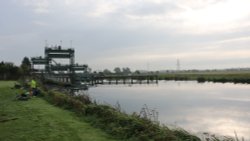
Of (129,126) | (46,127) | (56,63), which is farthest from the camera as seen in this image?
(56,63)

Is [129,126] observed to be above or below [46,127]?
above

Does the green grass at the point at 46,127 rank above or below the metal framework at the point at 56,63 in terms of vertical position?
below

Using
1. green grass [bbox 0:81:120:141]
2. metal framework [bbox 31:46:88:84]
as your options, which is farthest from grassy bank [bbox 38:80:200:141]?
metal framework [bbox 31:46:88:84]

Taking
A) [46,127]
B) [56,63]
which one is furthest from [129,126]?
[56,63]

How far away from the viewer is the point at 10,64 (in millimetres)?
61594

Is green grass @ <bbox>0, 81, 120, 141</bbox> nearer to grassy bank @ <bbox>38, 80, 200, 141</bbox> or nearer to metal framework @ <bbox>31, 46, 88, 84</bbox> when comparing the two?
grassy bank @ <bbox>38, 80, 200, 141</bbox>

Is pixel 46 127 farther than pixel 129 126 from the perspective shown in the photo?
Yes

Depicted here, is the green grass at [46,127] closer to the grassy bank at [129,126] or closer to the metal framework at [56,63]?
the grassy bank at [129,126]

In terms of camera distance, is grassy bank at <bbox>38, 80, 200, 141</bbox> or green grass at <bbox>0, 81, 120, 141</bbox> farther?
green grass at <bbox>0, 81, 120, 141</bbox>

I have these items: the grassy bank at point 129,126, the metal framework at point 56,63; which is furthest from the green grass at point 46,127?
the metal framework at point 56,63

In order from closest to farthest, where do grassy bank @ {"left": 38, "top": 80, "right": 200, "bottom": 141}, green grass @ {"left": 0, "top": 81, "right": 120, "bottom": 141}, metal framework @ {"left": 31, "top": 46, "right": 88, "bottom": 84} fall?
grassy bank @ {"left": 38, "top": 80, "right": 200, "bottom": 141} → green grass @ {"left": 0, "top": 81, "right": 120, "bottom": 141} → metal framework @ {"left": 31, "top": 46, "right": 88, "bottom": 84}

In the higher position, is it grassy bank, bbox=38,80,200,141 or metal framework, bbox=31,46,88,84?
metal framework, bbox=31,46,88,84

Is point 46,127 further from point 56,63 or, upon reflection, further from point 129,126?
point 56,63

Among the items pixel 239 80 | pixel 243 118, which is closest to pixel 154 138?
pixel 243 118
